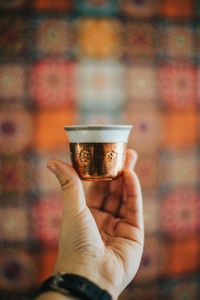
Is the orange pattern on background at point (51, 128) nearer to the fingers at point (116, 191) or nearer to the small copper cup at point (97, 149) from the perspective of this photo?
the fingers at point (116, 191)

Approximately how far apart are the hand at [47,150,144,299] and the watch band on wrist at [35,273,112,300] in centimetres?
3

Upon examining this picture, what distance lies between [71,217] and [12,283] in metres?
1.16

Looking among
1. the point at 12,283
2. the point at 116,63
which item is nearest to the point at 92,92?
the point at 116,63

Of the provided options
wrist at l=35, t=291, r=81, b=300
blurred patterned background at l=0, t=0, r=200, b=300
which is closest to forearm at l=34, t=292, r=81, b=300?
wrist at l=35, t=291, r=81, b=300

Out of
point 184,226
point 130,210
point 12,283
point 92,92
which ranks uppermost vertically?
point 92,92

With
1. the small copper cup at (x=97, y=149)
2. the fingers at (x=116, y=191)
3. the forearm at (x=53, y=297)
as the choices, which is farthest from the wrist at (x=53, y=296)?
the fingers at (x=116, y=191)

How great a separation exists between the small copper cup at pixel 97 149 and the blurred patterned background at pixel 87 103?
82 centimetres

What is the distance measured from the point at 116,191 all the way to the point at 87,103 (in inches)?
29.5

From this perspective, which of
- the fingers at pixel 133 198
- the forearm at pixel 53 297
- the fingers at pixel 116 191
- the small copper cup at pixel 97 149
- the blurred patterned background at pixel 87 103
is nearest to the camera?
the forearm at pixel 53 297

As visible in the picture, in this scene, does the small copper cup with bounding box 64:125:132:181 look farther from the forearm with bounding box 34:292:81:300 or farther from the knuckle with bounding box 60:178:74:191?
the forearm with bounding box 34:292:81:300

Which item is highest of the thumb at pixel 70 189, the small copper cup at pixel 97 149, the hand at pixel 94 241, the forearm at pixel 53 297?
the small copper cup at pixel 97 149

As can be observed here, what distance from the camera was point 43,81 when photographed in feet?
5.38

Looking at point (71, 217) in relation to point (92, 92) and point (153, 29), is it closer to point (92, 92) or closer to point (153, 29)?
point (92, 92)

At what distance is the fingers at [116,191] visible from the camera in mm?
1053
